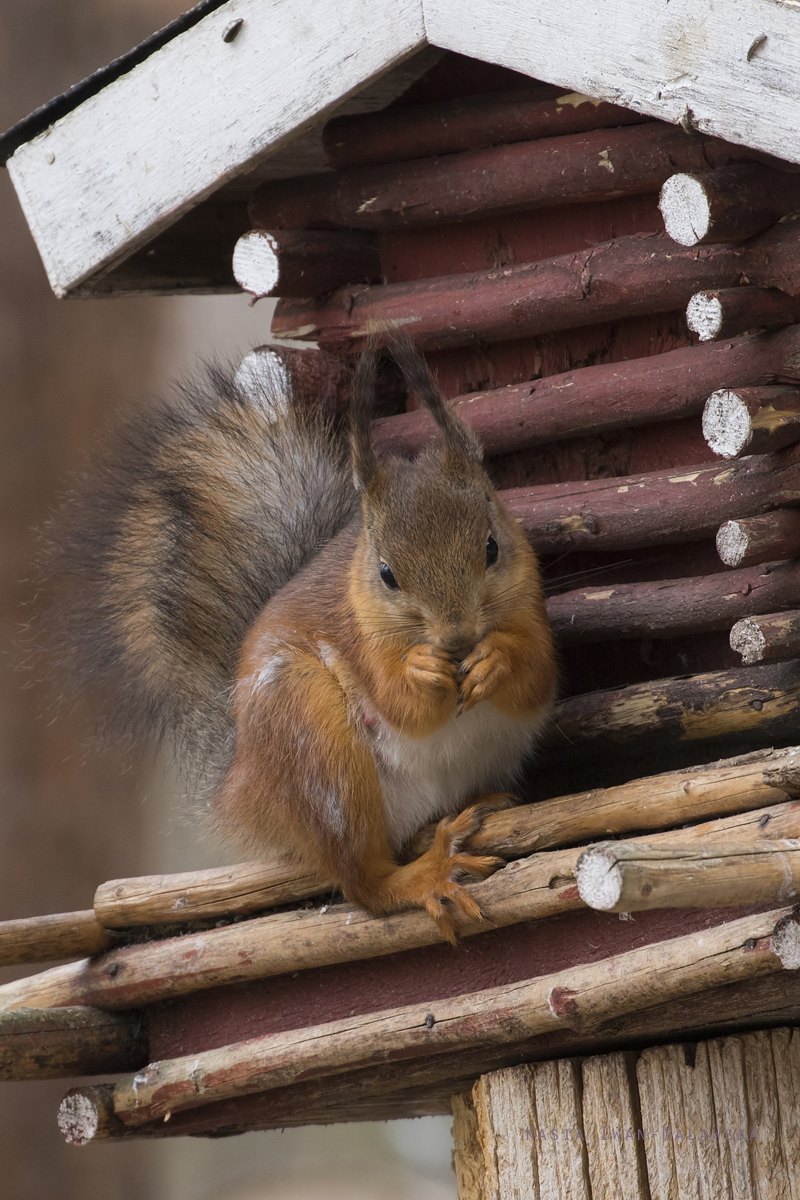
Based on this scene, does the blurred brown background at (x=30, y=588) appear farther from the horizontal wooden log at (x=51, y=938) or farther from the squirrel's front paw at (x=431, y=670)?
the squirrel's front paw at (x=431, y=670)

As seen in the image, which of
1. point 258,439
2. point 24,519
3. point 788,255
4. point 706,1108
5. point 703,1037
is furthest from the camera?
point 24,519

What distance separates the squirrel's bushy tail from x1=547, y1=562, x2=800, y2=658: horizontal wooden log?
0.37 metres

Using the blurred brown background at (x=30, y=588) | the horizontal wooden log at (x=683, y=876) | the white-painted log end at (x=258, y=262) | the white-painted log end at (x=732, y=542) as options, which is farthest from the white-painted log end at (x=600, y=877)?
the blurred brown background at (x=30, y=588)

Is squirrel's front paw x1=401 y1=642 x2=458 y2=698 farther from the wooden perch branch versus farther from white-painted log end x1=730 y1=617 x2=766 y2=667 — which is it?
white-painted log end x1=730 y1=617 x2=766 y2=667

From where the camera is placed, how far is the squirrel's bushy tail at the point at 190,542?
5.96 ft

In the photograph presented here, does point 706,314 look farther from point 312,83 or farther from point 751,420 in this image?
point 312,83

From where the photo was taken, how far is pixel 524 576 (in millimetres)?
1587

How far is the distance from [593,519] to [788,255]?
1.38ft

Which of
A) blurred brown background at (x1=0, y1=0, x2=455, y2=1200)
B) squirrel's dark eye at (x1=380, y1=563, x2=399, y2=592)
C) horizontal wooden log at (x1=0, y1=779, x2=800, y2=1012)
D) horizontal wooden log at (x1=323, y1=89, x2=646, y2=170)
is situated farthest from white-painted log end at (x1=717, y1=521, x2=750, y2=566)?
blurred brown background at (x1=0, y1=0, x2=455, y2=1200)

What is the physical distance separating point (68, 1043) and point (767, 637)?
1.05 meters

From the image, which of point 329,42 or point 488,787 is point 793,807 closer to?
point 488,787

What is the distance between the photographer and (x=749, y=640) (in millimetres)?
1466

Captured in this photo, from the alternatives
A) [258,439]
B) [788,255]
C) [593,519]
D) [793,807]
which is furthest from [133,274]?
[793,807]

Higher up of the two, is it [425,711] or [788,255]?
[788,255]
